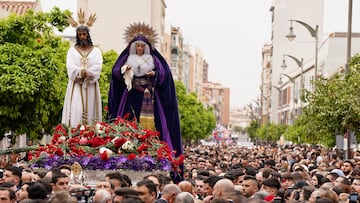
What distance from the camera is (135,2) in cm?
8319

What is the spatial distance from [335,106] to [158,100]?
37.1 ft

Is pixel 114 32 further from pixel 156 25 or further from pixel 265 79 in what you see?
pixel 265 79

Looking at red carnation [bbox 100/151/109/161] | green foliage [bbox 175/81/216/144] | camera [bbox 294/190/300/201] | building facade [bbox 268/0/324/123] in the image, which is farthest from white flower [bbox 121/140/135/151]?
building facade [bbox 268/0/324/123]

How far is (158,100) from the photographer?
19.2m

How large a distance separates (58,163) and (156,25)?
72888mm

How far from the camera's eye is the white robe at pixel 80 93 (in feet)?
60.2

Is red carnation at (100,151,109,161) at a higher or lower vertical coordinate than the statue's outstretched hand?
lower

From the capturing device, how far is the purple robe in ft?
61.8

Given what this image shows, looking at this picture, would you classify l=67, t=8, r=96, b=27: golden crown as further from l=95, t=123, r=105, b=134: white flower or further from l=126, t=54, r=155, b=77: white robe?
l=95, t=123, r=105, b=134: white flower

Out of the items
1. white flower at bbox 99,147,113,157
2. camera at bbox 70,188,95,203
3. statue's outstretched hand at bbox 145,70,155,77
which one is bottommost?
camera at bbox 70,188,95,203

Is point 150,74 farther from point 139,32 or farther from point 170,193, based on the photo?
point 170,193

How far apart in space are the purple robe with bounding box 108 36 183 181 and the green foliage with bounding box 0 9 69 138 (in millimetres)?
3610

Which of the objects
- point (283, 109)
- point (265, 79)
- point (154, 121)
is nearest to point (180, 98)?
point (283, 109)

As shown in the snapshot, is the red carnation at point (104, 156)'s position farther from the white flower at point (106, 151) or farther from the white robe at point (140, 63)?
the white robe at point (140, 63)
